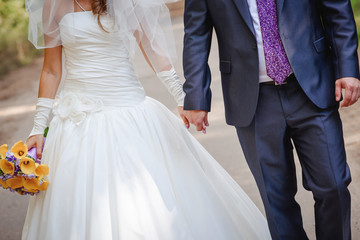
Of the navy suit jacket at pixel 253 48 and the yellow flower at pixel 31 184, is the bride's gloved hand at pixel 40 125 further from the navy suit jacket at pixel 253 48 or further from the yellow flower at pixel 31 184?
the navy suit jacket at pixel 253 48

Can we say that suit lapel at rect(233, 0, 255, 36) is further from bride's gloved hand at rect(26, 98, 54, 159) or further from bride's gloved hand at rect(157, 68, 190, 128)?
bride's gloved hand at rect(26, 98, 54, 159)

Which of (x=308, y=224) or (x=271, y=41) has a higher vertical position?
(x=271, y=41)

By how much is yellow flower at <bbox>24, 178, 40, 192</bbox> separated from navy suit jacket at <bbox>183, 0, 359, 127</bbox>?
3.04ft

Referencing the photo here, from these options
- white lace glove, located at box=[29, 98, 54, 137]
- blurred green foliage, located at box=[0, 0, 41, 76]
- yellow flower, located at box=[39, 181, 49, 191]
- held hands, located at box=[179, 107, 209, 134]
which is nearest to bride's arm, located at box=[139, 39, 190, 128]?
held hands, located at box=[179, 107, 209, 134]

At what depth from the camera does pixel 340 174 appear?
277 centimetres

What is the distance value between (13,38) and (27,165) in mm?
12814

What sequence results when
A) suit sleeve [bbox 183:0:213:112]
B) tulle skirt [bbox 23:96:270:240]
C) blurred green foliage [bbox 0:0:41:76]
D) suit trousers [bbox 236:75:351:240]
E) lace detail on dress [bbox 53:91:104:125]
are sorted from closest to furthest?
suit trousers [bbox 236:75:351:240], tulle skirt [bbox 23:96:270:240], suit sleeve [bbox 183:0:213:112], lace detail on dress [bbox 53:91:104:125], blurred green foliage [bbox 0:0:41:76]

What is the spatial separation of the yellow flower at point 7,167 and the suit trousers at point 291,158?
1273mm

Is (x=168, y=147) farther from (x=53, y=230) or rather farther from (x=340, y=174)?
(x=340, y=174)

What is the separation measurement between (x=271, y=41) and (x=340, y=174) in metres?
0.77

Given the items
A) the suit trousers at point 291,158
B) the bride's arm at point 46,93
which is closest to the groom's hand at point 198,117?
the suit trousers at point 291,158

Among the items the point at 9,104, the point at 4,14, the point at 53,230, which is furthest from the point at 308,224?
the point at 4,14

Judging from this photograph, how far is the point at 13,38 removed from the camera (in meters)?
14.9

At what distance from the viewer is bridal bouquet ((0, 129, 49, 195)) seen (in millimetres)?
2916
